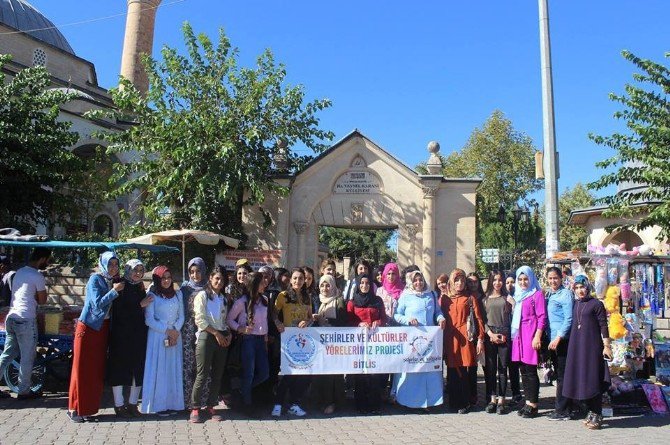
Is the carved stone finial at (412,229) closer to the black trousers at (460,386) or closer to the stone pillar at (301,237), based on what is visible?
the stone pillar at (301,237)

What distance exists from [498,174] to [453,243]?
70.1 ft

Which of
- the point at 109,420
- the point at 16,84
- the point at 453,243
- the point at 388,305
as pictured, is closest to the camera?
the point at 109,420

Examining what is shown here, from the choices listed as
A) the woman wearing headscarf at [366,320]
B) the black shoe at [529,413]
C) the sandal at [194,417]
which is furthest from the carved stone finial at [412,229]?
the sandal at [194,417]

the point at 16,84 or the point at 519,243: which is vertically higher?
the point at 16,84

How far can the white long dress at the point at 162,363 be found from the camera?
274 inches

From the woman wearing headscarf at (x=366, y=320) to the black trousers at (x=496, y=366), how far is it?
1.46 m

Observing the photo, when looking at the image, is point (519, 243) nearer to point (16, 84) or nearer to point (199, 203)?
point (199, 203)

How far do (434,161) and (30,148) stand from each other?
10025 mm

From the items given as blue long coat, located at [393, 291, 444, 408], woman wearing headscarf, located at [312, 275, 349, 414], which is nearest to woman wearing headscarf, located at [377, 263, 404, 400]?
blue long coat, located at [393, 291, 444, 408]

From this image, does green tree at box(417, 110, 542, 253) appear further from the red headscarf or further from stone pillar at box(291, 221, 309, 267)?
the red headscarf

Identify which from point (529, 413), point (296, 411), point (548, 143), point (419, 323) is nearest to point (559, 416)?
point (529, 413)

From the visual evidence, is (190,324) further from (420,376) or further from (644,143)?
(644,143)

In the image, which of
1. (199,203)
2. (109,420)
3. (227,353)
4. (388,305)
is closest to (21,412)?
(109,420)

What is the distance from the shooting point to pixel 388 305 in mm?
8484
